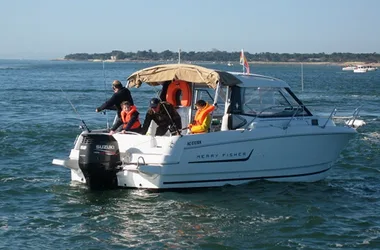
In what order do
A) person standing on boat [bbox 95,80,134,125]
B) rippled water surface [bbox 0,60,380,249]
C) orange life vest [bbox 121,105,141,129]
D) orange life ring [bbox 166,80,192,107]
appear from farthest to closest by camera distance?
1. orange life ring [bbox 166,80,192,107]
2. person standing on boat [bbox 95,80,134,125]
3. orange life vest [bbox 121,105,141,129]
4. rippled water surface [bbox 0,60,380,249]

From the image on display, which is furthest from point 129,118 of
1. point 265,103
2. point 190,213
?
point 265,103

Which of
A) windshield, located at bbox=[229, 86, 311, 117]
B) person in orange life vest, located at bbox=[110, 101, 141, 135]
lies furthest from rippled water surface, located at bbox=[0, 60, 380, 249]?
windshield, located at bbox=[229, 86, 311, 117]

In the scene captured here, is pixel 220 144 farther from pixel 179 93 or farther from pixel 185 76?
pixel 179 93

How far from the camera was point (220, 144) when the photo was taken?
13250mm

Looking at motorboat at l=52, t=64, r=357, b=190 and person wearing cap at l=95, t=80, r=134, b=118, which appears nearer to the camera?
motorboat at l=52, t=64, r=357, b=190

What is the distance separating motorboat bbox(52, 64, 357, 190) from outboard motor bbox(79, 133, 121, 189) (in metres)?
0.02

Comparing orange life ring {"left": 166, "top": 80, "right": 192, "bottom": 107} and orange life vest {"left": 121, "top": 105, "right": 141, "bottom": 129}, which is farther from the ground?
orange life ring {"left": 166, "top": 80, "right": 192, "bottom": 107}

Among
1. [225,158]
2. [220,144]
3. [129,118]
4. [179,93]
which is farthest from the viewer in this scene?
[179,93]

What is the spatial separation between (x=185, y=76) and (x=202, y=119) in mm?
1162

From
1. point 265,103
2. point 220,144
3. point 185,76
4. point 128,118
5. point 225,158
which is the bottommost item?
point 225,158

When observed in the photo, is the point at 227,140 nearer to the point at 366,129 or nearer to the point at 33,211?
the point at 33,211

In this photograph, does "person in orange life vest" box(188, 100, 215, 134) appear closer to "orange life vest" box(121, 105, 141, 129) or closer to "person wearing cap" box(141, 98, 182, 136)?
"person wearing cap" box(141, 98, 182, 136)

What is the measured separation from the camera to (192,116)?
1470cm

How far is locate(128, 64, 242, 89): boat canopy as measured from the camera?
13.7 metres
